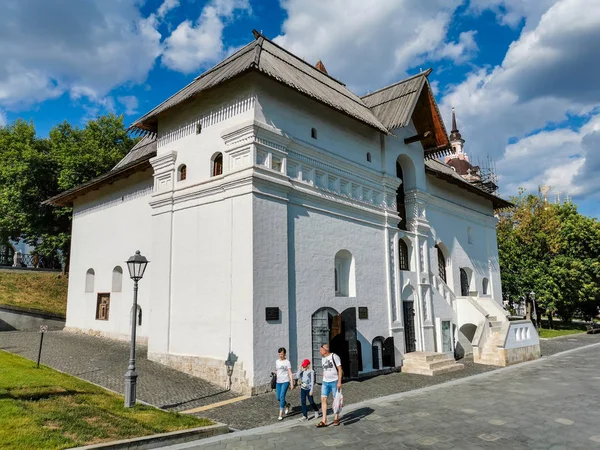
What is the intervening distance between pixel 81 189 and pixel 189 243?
10130mm

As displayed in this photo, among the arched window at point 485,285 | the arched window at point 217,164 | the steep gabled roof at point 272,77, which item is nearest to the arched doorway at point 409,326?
the steep gabled roof at point 272,77

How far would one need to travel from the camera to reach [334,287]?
1493 cm

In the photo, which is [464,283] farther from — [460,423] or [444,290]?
[460,423]

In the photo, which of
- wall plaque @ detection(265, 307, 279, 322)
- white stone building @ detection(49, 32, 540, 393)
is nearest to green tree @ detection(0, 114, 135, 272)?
white stone building @ detection(49, 32, 540, 393)

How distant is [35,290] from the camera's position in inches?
1102

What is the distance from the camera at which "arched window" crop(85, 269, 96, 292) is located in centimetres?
2117

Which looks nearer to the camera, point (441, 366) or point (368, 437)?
point (368, 437)

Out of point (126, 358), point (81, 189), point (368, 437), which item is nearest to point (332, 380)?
point (368, 437)

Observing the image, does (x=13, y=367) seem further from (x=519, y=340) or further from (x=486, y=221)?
(x=486, y=221)

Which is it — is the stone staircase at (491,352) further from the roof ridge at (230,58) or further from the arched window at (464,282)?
the roof ridge at (230,58)

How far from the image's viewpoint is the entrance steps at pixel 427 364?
15961 mm

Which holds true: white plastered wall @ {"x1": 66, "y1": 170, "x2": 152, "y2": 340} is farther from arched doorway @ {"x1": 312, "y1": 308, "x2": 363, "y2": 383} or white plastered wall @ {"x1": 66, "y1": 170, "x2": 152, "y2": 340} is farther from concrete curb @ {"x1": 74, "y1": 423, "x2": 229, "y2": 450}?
concrete curb @ {"x1": 74, "y1": 423, "x2": 229, "y2": 450}

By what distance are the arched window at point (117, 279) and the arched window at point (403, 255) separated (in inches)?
478

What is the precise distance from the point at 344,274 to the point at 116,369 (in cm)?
799
